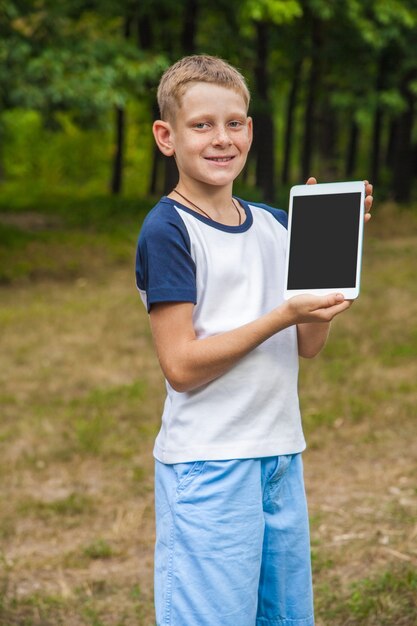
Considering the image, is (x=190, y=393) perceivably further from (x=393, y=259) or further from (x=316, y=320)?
(x=393, y=259)

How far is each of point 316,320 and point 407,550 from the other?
2.53 meters

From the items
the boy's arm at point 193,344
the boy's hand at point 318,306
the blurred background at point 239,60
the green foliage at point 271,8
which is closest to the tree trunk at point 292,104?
the blurred background at point 239,60

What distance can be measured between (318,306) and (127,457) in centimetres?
430

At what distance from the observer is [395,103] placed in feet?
71.4

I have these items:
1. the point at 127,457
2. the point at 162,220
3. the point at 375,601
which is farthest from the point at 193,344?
the point at 127,457

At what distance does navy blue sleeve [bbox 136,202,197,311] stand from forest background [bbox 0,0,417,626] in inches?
76.4

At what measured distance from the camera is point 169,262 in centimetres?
217

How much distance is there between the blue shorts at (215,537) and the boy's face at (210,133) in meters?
0.69

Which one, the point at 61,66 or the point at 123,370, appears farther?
the point at 61,66

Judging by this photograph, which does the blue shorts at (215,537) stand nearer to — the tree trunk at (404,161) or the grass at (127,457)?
the grass at (127,457)

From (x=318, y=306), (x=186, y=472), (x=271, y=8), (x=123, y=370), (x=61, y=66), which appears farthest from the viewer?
(x=271, y=8)

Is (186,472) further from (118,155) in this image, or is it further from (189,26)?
(118,155)

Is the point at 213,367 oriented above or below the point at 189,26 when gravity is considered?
below

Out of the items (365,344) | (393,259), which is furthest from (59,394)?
(393,259)
